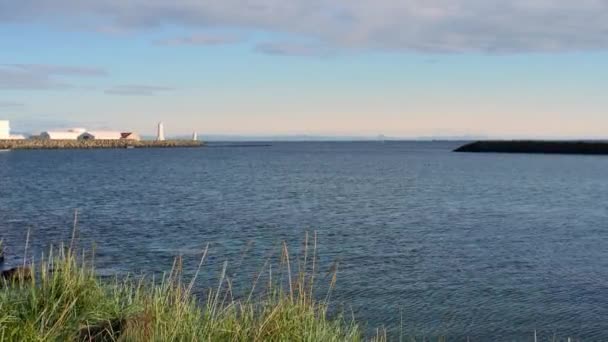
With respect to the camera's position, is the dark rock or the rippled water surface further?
the rippled water surface

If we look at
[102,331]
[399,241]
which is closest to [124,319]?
[102,331]

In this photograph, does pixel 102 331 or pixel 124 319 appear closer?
pixel 102 331

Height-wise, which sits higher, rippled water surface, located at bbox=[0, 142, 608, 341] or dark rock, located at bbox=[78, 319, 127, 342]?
dark rock, located at bbox=[78, 319, 127, 342]

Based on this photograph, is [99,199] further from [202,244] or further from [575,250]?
[575,250]

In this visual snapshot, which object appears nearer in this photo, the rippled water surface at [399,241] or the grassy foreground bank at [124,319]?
the grassy foreground bank at [124,319]

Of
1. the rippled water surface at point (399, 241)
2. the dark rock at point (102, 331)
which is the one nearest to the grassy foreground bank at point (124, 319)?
the dark rock at point (102, 331)

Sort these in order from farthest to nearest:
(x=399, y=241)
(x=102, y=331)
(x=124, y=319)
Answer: (x=399, y=241) < (x=124, y=319) < (x=102, y=331)

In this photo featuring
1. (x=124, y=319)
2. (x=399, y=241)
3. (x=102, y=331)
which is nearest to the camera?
(x=102, y=331)

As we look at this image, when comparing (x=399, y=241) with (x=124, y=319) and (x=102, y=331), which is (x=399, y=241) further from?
(x=102, y=331)

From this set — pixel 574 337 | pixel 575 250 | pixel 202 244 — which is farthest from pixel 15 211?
pixel 574 337

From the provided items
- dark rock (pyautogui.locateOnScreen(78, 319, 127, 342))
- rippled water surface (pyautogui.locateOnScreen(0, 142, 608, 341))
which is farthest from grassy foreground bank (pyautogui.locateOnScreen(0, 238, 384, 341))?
rippled water surface (pyautogui.locateOnScreen(0, 142, 608, 341))

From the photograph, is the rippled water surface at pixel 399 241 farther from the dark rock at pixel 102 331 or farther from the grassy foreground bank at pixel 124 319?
the dark rock at pixel 102 331

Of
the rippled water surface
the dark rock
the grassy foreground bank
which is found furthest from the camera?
the rippled water surface

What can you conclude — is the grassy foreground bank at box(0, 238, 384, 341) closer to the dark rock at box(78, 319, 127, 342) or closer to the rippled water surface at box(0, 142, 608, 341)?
the dark rock at box(78, 319, 127, 342)
